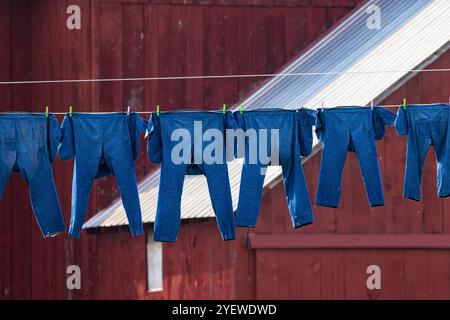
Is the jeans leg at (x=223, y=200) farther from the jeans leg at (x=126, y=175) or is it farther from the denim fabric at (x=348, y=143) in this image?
the denim fabric at (x=348, y=143)

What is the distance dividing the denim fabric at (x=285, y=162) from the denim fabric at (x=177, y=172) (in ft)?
0.56

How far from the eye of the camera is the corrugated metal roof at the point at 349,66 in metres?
15.6

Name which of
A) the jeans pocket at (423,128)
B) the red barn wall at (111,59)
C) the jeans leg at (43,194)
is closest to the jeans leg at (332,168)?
the jeans pocket at (423,128)

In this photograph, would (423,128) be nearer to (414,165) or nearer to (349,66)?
(414,165)

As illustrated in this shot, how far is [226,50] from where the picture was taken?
61.9 feet

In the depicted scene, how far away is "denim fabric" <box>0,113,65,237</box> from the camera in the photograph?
1336cm

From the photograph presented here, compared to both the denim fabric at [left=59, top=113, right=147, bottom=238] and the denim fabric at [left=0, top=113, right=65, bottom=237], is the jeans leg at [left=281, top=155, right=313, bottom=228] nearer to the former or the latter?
the denim fabric at [left=59, top=113, right=147, bottom=238]

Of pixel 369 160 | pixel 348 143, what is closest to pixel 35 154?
pixel 348 143

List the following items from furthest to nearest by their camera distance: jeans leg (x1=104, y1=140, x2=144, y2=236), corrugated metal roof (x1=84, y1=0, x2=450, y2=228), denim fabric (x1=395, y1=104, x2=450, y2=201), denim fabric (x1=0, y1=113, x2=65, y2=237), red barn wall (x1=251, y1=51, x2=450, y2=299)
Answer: corrugated metal roof (x1=84, y1=0, x2=450, y2=228)
red barn wall (x1=251, y1=51, x2=450, y2=299)
jeans leg (x1=104, y1=140, x2=144, y2=236)
denim fabric (x1=395, y1=104, x2=450, y2=201)
denim fabric (x1=0, y1=113, x2=65, y2=237)

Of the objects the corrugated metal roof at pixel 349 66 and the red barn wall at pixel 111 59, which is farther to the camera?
the red barn wall at pixel 111 59

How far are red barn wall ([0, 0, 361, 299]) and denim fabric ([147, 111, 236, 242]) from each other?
163 inches

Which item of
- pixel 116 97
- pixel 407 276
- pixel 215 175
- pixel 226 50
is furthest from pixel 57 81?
pixel 407 276

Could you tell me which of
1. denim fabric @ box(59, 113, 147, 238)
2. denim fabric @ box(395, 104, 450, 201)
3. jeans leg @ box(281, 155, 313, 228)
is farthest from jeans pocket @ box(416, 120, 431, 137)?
denim fabric @ box(59, 113, 147, 238)
